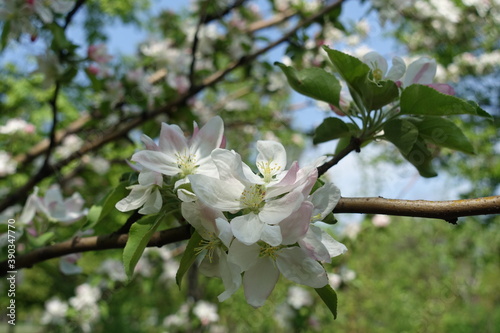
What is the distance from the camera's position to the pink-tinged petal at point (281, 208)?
0.50 metres

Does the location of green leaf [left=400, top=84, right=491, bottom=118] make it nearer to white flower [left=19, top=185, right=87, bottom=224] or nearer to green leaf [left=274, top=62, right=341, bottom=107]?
green leaf [left=274, top=62, right=341, bottom=107]

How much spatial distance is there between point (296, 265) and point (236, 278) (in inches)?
2.8

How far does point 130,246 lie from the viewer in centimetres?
57

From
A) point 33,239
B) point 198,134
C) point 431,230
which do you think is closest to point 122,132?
point 33,239

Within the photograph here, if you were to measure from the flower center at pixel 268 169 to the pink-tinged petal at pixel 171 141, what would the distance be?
0.12 metres

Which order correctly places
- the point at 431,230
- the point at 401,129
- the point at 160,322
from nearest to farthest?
the point at 401,129, the point at 160,322, the point at 431,230

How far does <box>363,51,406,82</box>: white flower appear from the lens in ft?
2.33

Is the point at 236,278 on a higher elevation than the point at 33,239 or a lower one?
higher

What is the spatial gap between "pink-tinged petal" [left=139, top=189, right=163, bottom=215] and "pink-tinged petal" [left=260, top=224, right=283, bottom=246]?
6.4 inches

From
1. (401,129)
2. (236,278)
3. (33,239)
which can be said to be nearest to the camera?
(236,278)

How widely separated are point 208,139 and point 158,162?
0.08 meters

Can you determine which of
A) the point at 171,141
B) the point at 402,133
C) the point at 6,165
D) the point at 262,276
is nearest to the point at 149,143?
the point at 171,141

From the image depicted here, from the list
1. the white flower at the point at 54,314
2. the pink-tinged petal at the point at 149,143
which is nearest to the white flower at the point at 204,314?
the white flower at the point at 54,314

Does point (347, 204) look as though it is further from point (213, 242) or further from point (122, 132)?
point (122, 132)
